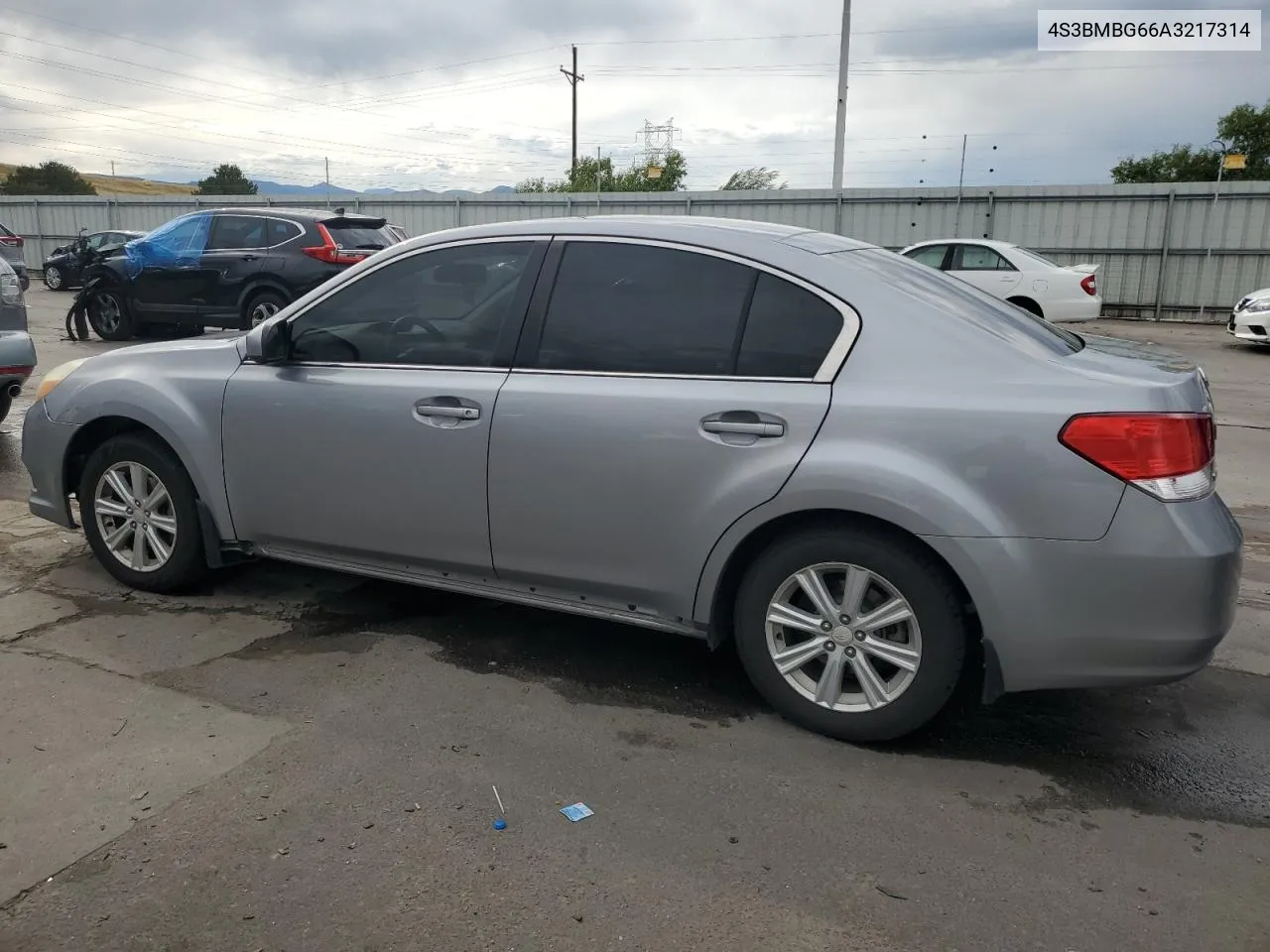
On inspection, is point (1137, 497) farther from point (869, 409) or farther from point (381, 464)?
point (381, 464)

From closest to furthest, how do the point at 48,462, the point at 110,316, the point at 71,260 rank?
the point at 48,462
the point at 110,316
the point at 71,260

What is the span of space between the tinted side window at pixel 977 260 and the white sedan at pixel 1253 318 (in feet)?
10.7

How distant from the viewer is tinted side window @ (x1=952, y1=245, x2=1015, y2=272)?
1509 cm

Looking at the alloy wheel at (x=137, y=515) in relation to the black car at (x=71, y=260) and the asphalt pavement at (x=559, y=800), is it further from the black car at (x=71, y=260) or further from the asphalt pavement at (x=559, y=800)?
the black car at (x=71, y=260)

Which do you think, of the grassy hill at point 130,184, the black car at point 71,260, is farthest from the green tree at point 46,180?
the black car at point 71,260

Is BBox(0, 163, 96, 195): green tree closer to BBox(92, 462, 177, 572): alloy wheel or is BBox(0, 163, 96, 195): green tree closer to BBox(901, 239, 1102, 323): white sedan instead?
BBox(901, 239, 1102, 323): white sedan

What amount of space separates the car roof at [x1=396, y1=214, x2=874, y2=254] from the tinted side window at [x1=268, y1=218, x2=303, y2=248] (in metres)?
9.83

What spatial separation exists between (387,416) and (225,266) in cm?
1056

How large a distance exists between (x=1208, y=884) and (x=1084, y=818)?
366 millimetres

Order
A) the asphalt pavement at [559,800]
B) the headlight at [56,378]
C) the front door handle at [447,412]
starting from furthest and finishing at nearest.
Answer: the headlight at [56,378], the front door handle at [447,412], the asphalt pavement at [559,800]

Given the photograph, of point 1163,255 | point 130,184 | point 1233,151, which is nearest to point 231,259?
point 1163,255

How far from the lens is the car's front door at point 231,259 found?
13.1 metres

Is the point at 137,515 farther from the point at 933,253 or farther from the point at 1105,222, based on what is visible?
the point at 1105,222

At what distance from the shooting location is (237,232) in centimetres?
1325
